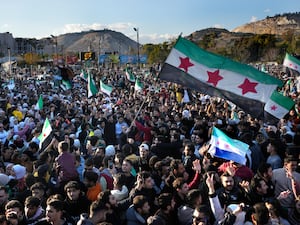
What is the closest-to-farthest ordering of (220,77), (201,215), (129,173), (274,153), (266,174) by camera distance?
(201,215)
(266,174)
(129,173)
(220,77)
(274,153)

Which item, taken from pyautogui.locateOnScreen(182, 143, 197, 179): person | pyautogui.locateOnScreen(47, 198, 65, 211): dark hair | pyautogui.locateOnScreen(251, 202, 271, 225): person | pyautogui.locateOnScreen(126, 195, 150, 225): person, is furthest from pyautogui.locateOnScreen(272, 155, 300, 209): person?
pyautogui.locateOnScreen(47, 198, 65, 211): dark hair

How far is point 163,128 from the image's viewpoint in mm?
9133

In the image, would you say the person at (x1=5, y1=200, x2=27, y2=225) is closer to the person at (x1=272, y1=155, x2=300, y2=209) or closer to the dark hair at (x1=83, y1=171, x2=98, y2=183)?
the dark hair at (x1=83, y1=171, x2=98, y2=183)

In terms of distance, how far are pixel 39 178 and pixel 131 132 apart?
3.62 m

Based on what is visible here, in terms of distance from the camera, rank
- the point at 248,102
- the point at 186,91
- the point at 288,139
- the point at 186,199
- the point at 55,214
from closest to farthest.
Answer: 1. the point at 55,214
2. the point at 186,199
3. the point at 248,102
4. the point at 288,139
5. the point at 186,91

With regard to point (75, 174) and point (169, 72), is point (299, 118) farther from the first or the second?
point (75, 174)

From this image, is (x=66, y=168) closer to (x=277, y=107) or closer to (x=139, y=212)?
(x=139, y=212)

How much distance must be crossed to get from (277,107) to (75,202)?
5.80m

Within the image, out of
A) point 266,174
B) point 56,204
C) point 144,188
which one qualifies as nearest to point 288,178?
point 266,174

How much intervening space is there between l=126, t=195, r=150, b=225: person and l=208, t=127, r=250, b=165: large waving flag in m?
1.43

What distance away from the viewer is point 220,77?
20.4 ft

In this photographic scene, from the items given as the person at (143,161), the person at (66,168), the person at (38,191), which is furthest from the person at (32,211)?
the person at (143,161)

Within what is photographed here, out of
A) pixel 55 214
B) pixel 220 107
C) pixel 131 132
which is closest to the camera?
pixel 55 214

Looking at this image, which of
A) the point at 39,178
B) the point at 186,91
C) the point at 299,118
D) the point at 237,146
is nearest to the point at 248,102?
the point at 237,146
